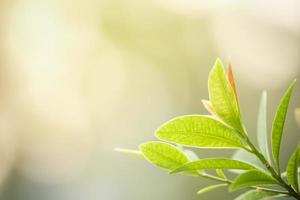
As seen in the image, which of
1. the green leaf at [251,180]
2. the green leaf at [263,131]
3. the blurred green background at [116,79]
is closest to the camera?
the green leaf at [251,180]

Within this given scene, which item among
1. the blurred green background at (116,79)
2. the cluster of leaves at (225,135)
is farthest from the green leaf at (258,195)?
the blurred green background at (116,79)

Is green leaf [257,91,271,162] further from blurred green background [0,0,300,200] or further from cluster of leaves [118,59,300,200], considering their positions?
blurred green background [0,0,300,200]

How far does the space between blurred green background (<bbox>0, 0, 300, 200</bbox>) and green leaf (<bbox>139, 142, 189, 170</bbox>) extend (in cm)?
90

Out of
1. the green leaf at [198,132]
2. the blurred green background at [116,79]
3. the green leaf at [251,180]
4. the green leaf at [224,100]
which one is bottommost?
the blurred green background at [116,79]

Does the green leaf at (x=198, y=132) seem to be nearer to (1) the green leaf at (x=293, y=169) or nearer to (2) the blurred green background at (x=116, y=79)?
(1) the green leaf at (x=293, y=169)

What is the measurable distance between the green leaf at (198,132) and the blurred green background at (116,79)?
926mm

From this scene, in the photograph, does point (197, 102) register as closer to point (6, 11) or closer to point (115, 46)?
point (115, 46)

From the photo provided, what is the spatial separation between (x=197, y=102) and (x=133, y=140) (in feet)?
1.36

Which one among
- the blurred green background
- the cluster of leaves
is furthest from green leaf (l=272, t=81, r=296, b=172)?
the blurred green background

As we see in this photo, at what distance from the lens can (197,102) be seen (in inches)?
67.2

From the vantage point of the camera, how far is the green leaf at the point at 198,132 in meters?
0.32

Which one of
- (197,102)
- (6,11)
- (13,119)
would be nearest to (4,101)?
(13,119)

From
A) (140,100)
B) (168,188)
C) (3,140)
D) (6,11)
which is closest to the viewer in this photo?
(168,188)

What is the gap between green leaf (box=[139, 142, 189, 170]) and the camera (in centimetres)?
36
